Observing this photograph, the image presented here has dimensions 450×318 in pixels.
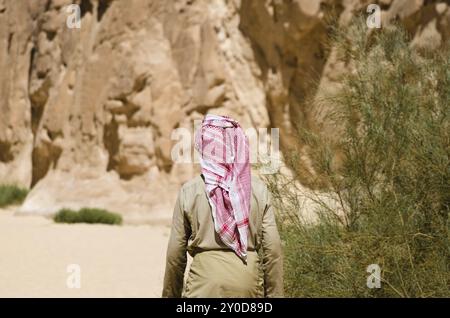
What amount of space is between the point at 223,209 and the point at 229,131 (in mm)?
347

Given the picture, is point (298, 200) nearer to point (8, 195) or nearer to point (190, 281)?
point (190, 281)

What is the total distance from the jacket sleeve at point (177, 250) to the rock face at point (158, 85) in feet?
33.8

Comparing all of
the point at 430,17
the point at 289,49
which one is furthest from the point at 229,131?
the point at 289,49

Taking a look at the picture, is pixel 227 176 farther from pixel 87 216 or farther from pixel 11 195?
pixel 11 195

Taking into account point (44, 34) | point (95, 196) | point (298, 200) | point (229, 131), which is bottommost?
point (229, 131)

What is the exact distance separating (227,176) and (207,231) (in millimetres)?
247

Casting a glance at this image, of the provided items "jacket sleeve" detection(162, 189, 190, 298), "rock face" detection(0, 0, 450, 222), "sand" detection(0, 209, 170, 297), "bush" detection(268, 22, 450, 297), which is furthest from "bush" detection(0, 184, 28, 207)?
"jacket sleeve" detection(162, 189, 190, 298)

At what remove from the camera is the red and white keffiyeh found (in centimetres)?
282

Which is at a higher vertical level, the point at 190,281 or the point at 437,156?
the point at 437,156

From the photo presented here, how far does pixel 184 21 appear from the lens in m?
15.5

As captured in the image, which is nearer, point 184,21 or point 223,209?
point 223,209

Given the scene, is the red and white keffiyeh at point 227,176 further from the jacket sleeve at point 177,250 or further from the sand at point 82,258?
the sand at point 82,258

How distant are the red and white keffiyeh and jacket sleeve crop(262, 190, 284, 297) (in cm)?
9

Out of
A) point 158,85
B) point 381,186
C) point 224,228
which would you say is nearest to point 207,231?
point 224,228
